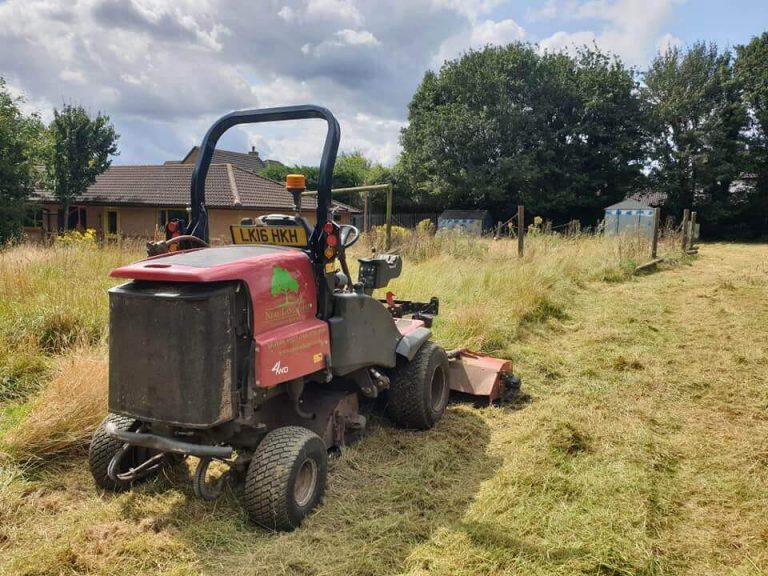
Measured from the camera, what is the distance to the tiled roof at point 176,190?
2202 cm

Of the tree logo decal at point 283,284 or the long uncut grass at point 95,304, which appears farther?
the long uncut grass at point 95,304

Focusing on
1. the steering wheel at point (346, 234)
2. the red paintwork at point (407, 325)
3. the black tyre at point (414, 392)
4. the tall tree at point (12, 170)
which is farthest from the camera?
the tall tree at point (12, 170)

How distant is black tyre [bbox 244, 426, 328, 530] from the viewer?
2832 mm

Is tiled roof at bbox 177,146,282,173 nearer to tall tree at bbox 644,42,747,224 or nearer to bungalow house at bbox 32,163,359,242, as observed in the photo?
bungalow house at bbox 32,163,359,242

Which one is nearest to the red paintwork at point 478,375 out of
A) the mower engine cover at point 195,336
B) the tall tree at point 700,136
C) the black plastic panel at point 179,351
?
the mower engine cover at point 195,336

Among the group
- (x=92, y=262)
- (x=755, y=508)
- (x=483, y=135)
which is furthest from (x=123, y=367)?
(x=483, y=135)

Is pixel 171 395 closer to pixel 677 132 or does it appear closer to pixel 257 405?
pixel 257 405

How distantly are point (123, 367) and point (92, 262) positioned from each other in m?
5.41

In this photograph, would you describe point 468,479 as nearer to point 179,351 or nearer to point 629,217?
point 179,351

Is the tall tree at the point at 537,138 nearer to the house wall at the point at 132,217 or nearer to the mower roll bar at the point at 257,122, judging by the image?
the house wall at the point at 132,217

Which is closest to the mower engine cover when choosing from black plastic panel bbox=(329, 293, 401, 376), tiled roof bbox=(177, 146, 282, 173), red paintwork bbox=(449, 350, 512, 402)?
black plastic panel bbox=(329, 293, 401, 376)

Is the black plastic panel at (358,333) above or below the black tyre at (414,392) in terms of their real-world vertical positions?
above

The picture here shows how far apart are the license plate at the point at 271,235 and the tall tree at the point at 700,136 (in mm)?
Answer: 29603

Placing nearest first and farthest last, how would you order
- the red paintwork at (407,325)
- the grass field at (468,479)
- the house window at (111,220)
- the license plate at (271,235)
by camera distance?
the grass field at (468,479) → the license plate at (271,235) → the red paintwork at (407,325) → the house window at (111,220)
